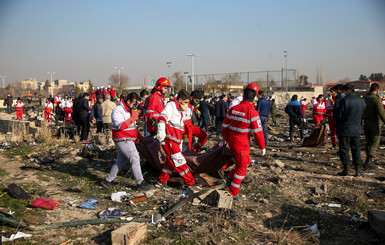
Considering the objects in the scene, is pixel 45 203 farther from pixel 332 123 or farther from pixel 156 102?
pixel 332 123

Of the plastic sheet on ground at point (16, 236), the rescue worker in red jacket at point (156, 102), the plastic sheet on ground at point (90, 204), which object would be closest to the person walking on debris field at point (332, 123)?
the rescue worker in red jacket at point (156, 102)

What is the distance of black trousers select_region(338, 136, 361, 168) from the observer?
242 inches

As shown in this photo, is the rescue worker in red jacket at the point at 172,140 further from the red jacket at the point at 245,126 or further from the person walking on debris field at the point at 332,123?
the person walking on debris field at the point at 332,123

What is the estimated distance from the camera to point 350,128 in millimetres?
6152

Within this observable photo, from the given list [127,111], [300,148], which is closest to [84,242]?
[127,111]

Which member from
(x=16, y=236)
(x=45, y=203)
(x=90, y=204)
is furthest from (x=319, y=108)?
(x=16, y=236)

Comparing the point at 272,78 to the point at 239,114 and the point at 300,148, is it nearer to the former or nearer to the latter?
the point at 300,148

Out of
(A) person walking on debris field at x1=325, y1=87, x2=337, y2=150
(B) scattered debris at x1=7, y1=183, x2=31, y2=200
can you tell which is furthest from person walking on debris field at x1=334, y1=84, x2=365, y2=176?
(B) scattered debris at x1=7, y1=183, x2=31, y2=200

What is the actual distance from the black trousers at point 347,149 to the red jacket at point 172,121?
3471 mm

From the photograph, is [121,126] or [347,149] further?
[347,149]

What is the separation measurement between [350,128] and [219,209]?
3523 mm

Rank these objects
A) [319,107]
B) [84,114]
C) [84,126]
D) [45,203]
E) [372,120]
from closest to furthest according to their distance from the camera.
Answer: [45,203]
[372,120]
[84,114]
[84,126]
[319,107]

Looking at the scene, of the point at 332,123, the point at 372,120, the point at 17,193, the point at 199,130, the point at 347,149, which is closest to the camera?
the point at 17,193

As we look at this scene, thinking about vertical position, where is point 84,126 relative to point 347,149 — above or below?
above
